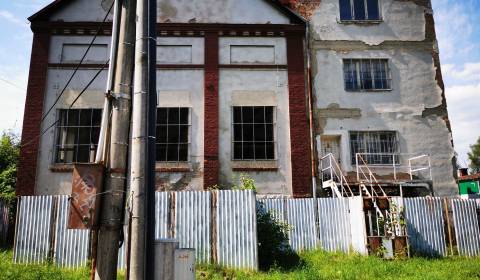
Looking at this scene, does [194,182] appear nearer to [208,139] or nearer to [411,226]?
[208,139]

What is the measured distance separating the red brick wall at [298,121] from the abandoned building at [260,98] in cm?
4

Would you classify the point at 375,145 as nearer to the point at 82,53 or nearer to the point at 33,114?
the point at 82,53

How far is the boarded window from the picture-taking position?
15.4 meters

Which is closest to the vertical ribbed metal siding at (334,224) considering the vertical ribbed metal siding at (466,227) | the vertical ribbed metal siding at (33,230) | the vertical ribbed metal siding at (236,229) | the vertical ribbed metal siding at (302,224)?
the vertical ribbed metal siding at (302,224)

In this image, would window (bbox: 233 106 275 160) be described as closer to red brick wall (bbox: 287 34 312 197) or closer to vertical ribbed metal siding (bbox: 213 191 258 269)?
red brick wall (bbox: 287 34 312 197)

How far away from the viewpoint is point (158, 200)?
10570 millimetres

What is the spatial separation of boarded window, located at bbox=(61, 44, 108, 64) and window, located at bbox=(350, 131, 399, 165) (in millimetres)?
10735

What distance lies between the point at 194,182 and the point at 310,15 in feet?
29.6

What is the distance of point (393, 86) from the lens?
16.4 meters

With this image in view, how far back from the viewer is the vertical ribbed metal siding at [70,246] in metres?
10.2

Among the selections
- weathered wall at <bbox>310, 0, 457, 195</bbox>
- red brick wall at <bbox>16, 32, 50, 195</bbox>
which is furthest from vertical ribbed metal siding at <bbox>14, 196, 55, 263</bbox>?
weathered wall at <bbox>310, 0, 457, 195</bbox>

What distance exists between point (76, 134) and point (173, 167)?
13.6 ft

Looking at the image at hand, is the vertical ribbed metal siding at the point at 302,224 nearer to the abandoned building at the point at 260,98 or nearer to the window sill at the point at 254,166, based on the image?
the abandoned building at the point at 260,98

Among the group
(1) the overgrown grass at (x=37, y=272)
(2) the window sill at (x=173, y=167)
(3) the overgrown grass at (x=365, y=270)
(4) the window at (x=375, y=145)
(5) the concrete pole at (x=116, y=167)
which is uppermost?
(4) the window at (x=375, y=145)
